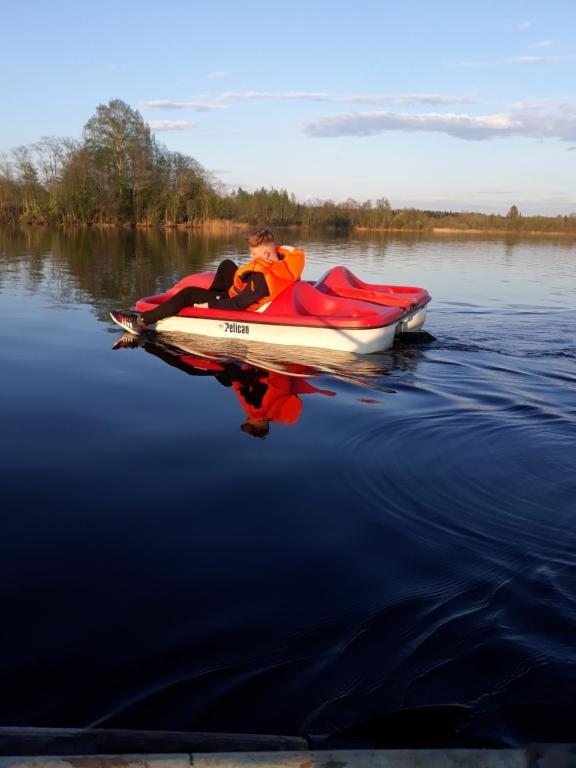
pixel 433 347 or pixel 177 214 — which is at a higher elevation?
pixel 177 214

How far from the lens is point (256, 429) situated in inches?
208

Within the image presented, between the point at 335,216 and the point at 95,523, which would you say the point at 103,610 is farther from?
the point at 335,216

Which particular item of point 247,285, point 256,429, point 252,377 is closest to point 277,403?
point 256,429

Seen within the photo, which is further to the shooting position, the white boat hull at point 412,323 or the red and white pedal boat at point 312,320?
the white boat hull at point 412,323

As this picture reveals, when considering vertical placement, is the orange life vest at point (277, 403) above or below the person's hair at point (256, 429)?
above

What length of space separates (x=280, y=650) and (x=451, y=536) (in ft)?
4.41

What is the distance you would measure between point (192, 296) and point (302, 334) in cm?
178

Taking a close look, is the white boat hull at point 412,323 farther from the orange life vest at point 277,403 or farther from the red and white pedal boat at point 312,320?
the orange life vest at point 277,403

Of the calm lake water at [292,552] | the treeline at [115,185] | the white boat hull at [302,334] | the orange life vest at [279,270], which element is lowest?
the calm lake water at [292,552]

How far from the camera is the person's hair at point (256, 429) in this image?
516cm

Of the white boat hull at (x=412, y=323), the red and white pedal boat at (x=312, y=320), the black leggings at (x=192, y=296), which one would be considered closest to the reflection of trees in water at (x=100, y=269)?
the black leggings at (x=192, y=296)

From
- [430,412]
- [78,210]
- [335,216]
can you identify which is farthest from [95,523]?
[335,216]

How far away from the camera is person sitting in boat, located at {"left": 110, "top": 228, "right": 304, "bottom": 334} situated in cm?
833

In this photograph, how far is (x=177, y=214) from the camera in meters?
53.2
